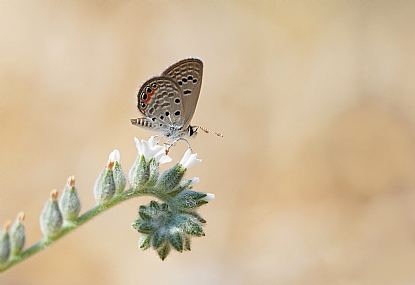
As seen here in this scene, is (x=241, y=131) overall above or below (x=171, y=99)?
above

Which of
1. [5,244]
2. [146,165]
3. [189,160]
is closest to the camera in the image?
→ [5,244]

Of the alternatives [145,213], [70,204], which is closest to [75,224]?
[70,204]

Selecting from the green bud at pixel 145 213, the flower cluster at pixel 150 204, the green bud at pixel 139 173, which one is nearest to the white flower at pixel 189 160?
the flower cluster at pixel 150 204

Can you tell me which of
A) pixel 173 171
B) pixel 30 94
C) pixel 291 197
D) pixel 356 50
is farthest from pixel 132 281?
pixel 356 50

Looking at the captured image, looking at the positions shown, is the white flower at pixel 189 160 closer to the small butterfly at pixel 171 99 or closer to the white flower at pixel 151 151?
the white flower at pixel 151 151

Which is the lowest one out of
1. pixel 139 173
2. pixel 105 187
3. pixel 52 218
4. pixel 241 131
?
pixel 52 218

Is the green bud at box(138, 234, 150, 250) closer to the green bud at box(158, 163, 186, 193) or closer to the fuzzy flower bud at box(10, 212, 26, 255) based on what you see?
the green bud at box(158, 163, 186, 193)

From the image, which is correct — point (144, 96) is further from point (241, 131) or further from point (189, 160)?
point (241, 131)
